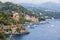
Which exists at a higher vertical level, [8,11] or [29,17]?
[8,11]

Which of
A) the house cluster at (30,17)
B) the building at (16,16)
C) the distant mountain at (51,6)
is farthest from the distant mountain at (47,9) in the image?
the building at (16,16)

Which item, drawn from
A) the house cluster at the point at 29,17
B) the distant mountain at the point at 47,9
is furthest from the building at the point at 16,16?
the distant mountain at the point at 47,9

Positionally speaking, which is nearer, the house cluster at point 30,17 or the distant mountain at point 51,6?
the distant mountain at point 51,6

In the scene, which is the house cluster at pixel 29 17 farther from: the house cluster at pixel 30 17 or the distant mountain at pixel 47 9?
the distant mountain at pixel 47 9

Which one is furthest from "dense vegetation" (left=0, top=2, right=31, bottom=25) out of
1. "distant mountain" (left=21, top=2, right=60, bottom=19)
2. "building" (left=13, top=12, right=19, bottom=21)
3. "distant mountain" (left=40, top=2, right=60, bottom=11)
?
"distant mountain" (left=40, top=2, right=60, bottom=11)

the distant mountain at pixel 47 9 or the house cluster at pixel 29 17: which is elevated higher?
the distant mountain at pixel 47 9

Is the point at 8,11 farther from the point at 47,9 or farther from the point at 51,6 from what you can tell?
the point at 51,6

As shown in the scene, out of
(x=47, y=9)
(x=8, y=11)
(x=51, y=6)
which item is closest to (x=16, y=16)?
(x=8, y=11)

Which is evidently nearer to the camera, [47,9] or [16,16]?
[47,9]

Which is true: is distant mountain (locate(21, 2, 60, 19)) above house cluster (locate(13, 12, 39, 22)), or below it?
above

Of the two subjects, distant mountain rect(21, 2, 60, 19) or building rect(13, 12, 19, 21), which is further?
building rect(13, 12, 19, 21)

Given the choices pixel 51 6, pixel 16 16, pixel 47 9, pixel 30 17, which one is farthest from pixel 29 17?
pixel 51 6

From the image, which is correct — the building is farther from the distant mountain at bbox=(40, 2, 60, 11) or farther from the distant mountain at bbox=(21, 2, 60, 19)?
the distant mountain at bbox=(40, 2, 60, 11)
